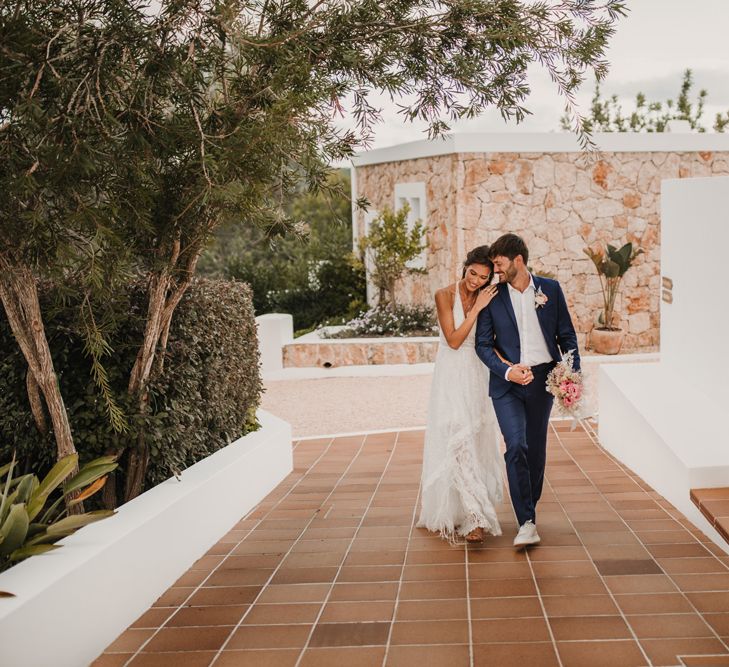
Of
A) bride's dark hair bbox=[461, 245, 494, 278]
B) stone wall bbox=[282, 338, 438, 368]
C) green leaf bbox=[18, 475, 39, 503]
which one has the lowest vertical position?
stone wall bbox=[282, 338, 438, 368]

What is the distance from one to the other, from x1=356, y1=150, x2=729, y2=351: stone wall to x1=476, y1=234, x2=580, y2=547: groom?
373 inches

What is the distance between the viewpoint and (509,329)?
5.66 meters

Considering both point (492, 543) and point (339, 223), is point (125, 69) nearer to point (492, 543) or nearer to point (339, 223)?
point (339, 223)

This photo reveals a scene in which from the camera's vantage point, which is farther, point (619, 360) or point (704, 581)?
point (619, 360)

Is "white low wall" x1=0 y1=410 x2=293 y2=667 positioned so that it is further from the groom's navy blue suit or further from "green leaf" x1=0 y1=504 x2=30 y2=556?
the groom's navy blue suit

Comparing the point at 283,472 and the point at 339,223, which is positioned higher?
the point at 339,223

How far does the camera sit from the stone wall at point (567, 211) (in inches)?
604

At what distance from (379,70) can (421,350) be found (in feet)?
31.6

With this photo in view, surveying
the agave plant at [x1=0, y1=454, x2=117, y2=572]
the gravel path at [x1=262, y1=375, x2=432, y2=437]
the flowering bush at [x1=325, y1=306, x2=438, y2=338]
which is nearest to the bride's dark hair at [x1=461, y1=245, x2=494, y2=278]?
the agave plant at [x1=0, y1=454, x2=117, y2=572]

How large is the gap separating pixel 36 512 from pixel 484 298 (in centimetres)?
284

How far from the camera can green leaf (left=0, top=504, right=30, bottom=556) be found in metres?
4.14

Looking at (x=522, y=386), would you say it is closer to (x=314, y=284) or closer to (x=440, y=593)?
(x=440, y=593)

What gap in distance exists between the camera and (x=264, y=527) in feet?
20.7

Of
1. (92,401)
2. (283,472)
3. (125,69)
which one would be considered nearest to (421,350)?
(283,472)
